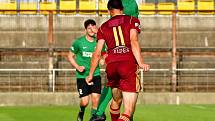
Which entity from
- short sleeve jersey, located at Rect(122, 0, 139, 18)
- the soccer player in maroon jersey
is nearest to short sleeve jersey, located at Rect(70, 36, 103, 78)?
short sleeve jersey, located at Rect(122, 0, 139, 18)

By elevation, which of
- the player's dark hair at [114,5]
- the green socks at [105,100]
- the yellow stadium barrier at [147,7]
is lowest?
the green socks at [105,100]

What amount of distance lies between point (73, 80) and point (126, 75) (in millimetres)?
12915

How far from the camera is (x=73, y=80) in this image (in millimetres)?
20281

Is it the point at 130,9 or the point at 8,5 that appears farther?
the point at 8,5

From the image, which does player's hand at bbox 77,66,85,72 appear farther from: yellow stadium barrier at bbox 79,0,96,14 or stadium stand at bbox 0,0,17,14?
stadium stand at bbox 0,0,17,14

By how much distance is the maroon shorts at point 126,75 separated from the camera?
7426 millimetres

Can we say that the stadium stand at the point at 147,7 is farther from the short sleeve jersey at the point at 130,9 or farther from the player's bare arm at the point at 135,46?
the player's bare arm at the point at 135,46

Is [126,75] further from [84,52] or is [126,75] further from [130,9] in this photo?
[84,52]

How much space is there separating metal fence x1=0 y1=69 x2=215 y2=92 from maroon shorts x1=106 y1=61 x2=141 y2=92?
12066mm

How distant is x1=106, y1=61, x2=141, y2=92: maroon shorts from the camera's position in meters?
7.43

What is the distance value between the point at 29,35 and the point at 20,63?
3995 mm

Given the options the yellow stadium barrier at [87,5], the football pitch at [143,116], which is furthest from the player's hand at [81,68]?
the yellow stadium barrier at [87,5]

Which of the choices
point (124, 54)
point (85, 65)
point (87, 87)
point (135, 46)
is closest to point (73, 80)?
point (87, 87)

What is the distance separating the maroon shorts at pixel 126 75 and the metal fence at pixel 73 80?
12.1 metres
